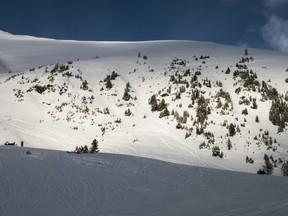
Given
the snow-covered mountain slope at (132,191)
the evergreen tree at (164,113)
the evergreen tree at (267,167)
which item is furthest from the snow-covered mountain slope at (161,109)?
the snow-covered mountain slope at (132,191)

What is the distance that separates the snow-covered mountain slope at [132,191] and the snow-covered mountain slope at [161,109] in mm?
7245

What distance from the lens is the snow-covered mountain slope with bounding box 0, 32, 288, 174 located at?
17.9m

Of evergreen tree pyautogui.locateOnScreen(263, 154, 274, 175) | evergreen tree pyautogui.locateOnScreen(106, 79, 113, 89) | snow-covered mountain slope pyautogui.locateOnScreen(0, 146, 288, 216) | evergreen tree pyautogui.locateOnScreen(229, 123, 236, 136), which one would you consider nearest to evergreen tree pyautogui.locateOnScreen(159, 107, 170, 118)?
evergreen tree pyautogui.locateOnScreen(229, 123, 236, 136)

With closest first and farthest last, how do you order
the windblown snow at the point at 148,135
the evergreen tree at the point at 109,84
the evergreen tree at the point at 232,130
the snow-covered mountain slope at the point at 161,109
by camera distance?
the windblown snow at the point at 148,135
the snow-covered mountain slope at the point at 161,109
the evergreen tree at the point at 232,130
the evergreen tree at the point at 109,84

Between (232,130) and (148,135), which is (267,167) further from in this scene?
(148,135)

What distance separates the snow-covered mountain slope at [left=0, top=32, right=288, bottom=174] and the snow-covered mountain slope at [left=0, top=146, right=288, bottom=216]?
23.8ft

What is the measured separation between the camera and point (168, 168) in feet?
31.4

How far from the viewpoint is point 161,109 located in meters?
23.3

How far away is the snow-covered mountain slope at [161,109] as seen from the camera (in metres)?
17.9

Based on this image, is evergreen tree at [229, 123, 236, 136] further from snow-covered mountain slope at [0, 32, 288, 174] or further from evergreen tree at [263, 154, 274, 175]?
evergreen tree at [263, 154, 274, 175]

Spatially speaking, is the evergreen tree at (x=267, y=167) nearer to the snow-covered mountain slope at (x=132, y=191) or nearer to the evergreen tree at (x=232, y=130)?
the evergreen tree at (x=232, y=130)

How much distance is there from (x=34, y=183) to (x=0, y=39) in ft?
198

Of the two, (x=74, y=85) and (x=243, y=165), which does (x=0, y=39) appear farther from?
(x=243, y=165)

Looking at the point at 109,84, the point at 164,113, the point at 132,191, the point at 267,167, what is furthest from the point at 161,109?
the point at 132,191
